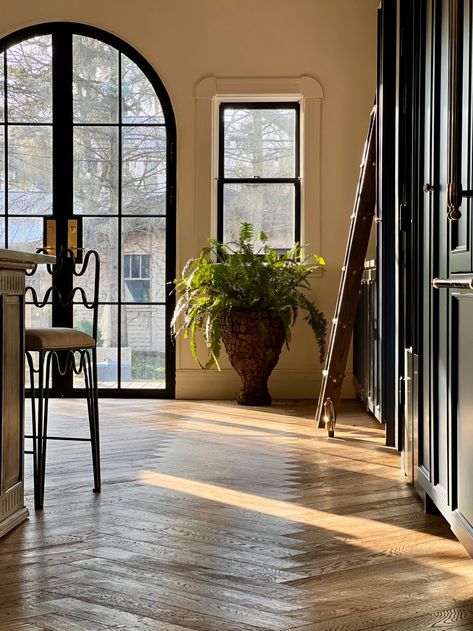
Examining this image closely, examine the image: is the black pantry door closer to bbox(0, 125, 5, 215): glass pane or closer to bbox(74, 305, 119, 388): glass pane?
bbox(74, 305, 119, 388): glass pane

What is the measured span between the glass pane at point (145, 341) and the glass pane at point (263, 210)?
762 millimetres

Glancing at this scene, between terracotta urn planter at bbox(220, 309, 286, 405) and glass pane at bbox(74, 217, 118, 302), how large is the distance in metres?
1.00

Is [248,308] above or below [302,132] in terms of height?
below

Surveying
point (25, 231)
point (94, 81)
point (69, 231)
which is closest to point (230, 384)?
point (69, 231)

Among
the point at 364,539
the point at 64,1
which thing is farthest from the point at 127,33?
the point at 364,539

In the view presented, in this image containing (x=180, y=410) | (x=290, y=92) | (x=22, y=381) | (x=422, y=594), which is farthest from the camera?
(x=290, y=92)

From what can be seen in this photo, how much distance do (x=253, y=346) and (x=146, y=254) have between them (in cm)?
116

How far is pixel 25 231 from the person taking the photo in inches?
260

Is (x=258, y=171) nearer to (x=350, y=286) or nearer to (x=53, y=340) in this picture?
(x=350, y=286)

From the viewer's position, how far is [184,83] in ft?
21.4

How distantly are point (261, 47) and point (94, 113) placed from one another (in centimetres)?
126

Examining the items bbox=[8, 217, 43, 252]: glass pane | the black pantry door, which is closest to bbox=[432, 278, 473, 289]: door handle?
the black pantry door

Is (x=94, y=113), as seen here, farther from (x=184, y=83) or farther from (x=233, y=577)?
(x=233, y=577)

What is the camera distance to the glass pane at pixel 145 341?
259 inches
